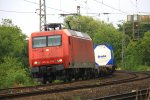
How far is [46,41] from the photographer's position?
25.8 m

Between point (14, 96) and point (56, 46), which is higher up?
point (56, 46)

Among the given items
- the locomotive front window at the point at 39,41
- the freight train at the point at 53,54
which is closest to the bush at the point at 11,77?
the freight train at the point at 53,54

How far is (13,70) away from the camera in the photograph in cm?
3117

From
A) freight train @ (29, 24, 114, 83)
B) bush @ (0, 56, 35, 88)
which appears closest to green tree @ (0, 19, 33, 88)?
bush @ (0, 56, 35, 88)

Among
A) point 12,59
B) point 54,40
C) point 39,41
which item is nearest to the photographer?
point 54,40

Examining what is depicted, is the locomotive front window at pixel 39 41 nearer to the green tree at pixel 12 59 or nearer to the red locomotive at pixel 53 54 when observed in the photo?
the red locomotive at pixel 53 54

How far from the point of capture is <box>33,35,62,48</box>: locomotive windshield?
25.5 m

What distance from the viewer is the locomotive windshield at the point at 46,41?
83.6ft

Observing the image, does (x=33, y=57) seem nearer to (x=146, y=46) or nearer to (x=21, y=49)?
(x=21, y=49)

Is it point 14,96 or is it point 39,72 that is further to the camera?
point 39,72

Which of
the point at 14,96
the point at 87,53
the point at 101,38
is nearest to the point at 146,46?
the point at 101,38

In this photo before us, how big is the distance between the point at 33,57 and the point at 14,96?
1023 centimetres

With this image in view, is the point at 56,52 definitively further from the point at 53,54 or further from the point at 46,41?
the point at 46,41

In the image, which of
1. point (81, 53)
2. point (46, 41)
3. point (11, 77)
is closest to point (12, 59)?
point (11, 77)
